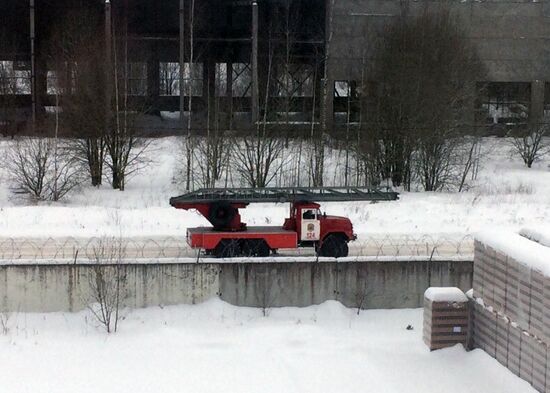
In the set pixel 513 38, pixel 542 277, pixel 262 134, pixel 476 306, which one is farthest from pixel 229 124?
pixel 542 277

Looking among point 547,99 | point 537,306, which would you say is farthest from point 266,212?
point 547,99

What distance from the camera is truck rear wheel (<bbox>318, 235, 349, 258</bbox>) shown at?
20844 mm

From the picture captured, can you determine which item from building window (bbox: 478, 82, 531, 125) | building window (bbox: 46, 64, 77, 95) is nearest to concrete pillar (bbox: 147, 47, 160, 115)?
building window (bbox: 46, 64, 77, 95)

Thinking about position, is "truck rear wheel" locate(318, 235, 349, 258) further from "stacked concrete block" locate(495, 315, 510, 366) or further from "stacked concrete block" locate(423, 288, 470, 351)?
"stacked concrete block" locate(495, 315, 510, 366)

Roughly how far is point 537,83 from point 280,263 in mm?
32594

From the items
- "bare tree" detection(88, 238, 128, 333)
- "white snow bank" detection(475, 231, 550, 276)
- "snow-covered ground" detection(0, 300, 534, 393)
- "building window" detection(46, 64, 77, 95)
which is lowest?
"snow-covered ground" detection(0, 300, 534, 393)

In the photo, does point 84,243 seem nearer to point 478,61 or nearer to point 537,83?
point 478,61

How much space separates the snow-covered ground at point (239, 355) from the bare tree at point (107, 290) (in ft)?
0.95

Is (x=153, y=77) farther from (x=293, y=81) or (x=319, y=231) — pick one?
(x=319, y=231)

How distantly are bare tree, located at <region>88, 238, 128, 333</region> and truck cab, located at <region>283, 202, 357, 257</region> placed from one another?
490 cm

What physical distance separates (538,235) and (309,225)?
26.1 ft

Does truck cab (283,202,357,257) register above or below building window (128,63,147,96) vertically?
below

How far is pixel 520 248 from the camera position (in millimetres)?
13383

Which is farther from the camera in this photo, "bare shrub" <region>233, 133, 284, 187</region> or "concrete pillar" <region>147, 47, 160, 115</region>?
"concrete pillar" <region>147, 47, 160, 115</region>
